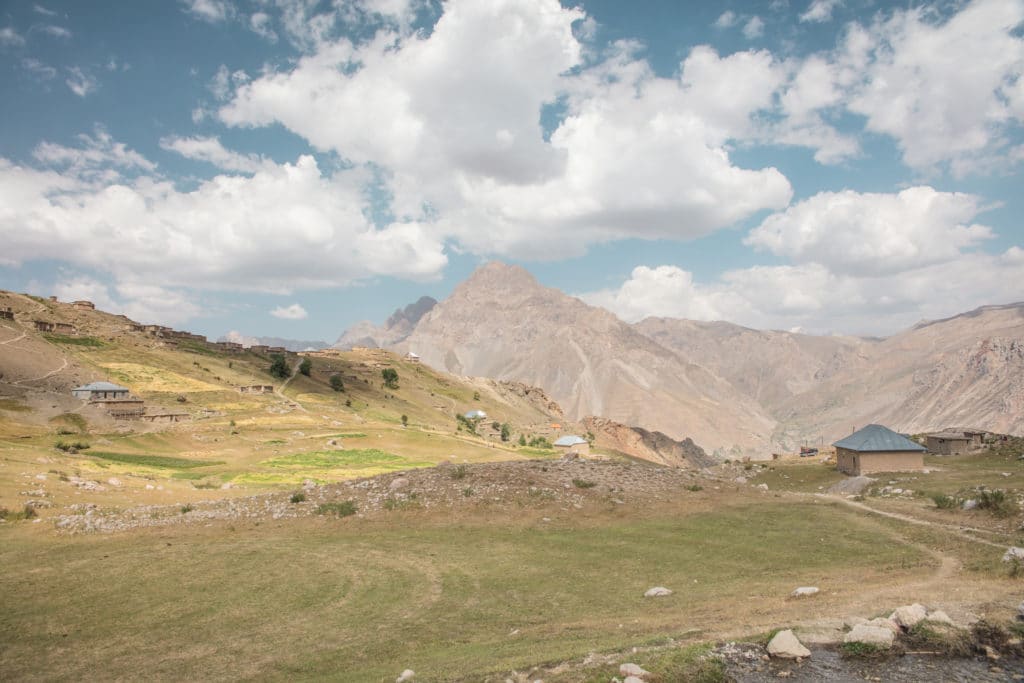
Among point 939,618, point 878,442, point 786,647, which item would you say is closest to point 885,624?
point 939,618

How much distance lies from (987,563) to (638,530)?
42.4ft

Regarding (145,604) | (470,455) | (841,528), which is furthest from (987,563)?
(470,455)

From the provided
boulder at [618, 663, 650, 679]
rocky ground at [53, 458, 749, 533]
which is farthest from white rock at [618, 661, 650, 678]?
rocky ground at [53, 458, 749, 533]

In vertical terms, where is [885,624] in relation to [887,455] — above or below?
below

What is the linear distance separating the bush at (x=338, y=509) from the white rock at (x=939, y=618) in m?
24.2

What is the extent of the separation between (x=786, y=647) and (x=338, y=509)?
75.3 ft

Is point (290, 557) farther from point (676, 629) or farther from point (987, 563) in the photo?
point (987, 563)

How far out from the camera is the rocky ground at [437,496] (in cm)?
2873

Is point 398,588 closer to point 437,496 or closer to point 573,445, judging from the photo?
point 437,496

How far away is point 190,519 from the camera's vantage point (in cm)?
2845

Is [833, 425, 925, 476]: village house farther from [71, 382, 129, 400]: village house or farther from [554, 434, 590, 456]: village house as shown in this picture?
[71, 382, 129, 400]: village house

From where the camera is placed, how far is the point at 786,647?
1180 cm

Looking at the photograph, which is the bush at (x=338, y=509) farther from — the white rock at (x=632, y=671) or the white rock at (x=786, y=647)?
the white rock at (x=786, y=647)

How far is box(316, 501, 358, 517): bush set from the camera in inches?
1158
